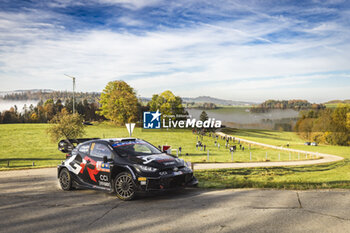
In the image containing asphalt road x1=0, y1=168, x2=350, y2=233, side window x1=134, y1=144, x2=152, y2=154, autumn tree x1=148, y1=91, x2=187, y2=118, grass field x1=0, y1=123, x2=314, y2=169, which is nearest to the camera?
asphalt road x1=0, y1=168, x2=350, y2=233

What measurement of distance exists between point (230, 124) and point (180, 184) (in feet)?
259

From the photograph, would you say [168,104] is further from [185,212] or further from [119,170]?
[185,212]

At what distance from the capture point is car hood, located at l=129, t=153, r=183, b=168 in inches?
302

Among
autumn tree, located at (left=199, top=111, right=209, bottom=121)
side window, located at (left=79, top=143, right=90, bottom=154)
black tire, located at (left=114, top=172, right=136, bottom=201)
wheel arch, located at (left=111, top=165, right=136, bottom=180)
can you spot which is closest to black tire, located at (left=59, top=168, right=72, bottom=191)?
side window, located at (left=79, top=143, right=90, bottom=154)

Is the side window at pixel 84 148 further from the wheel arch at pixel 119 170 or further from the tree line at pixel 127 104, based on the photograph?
the tree line at pixel 127 104

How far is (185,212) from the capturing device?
6.22 metres

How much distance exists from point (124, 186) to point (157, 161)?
1.05m

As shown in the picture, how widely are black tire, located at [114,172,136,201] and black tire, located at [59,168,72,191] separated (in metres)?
2.18

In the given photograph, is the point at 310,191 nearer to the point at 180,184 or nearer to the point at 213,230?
the point at 180,184

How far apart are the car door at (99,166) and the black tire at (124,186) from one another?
402 mm

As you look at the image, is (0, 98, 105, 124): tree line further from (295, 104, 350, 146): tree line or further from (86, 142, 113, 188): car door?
(86, 142, 113, 188): car door

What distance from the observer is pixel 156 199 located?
298 inches

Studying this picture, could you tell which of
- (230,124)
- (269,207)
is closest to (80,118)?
(269,207)

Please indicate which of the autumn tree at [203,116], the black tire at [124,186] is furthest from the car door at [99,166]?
the autumn tree at [203,116]
